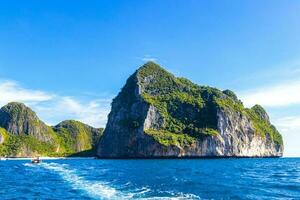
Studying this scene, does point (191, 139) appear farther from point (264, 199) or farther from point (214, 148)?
point (264, 199)

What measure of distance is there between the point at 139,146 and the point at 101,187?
143 meters

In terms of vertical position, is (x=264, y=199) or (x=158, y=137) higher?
(x=158, y=137)

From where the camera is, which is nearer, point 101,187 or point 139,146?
point 101,187

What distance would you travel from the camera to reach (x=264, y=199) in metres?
33.6

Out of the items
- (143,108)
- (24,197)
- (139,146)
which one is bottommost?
(24,197)

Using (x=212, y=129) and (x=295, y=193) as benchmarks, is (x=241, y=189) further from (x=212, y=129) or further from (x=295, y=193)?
(x=212, y=129)

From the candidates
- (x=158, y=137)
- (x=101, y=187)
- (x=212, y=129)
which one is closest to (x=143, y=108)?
(x=158, y=137)

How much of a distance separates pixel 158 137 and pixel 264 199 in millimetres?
151188

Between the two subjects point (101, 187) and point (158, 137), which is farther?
point (158, 137)

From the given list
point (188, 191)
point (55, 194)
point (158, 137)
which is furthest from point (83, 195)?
point (158, 137)

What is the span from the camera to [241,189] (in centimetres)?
4019

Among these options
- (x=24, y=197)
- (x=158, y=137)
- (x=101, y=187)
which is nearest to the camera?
(x=24, y=197)

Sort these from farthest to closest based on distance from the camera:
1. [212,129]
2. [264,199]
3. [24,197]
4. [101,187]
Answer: [212,129] < [101,187] < [24,197] < [264,199]

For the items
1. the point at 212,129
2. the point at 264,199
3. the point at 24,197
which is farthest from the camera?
the point at 212,129
